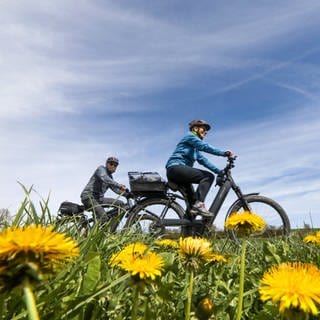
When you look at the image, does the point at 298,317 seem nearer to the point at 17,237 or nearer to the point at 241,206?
the point at 17,237

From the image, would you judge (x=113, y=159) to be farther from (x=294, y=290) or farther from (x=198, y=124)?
(x=294, y=290)

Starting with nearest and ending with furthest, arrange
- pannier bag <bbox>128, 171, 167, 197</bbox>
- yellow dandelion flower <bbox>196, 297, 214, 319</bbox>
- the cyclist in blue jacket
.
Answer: yellow dandelion flower <bbox>196, 297, 214, 319</bbox>, the cyclist in blue jacket, pannier bag <bbox>128, 171, 167, 197</bbox>

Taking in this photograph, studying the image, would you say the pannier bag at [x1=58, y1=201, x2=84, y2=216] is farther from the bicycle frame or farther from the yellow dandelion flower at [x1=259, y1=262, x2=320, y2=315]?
the yellow dandelion flower at [x1=259, y1=262, x2=320, y2=315]

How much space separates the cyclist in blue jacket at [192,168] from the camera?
7.72 m

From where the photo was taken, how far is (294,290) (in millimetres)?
739

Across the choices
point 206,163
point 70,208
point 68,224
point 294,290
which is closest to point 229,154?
point 206,163

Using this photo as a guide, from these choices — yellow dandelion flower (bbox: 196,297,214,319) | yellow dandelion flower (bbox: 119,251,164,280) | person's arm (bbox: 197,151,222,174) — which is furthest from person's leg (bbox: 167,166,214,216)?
yellow dandelion flower (bbox: 196,297,214,319)

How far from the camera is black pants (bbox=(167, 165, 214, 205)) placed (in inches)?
304

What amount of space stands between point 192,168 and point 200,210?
0.71 meters

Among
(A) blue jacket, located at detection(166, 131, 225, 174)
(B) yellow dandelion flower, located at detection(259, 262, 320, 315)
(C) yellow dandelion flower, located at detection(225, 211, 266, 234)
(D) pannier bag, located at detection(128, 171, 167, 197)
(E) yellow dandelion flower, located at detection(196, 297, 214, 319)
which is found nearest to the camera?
(B) yellow dandelion flower, located at detection(259, 262, 320, 315)

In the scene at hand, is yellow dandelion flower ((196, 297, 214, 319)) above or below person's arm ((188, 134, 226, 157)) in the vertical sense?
below

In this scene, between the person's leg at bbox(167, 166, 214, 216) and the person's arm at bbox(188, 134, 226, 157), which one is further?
the person's arm at bbox(188, 134, 226, 157)

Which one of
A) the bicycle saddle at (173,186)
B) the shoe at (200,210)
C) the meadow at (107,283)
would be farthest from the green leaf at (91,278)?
the bicycle saddle at (173,186)

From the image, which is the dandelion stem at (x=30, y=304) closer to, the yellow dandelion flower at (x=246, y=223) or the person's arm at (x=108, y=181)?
the yellow dandelion flower at (x=246, y=223)
